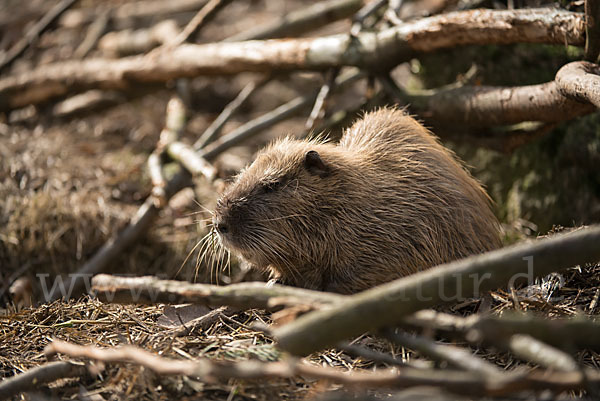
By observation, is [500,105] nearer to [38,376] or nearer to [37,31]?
[38,376]

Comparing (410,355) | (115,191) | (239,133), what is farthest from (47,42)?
(410,355)

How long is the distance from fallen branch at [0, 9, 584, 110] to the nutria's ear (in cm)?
134

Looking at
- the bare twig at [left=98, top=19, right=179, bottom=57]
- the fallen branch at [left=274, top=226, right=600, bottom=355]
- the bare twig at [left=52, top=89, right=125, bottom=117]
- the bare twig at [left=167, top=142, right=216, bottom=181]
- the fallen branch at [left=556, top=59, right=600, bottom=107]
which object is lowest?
the bare twig at [left=167, top=142, right=216, bottom=181]

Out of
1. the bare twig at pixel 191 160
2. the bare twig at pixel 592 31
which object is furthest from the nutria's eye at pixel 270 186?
the bare twig at pixel 592 31

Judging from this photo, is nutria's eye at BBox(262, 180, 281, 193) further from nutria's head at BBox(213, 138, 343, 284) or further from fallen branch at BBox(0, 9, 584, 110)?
fallen branch at BBox(0, 9, 584, 110)

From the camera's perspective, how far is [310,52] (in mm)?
4508

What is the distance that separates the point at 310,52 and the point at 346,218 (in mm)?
1844

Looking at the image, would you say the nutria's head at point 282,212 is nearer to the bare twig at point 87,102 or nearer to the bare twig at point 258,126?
the bare twig at point 258,126

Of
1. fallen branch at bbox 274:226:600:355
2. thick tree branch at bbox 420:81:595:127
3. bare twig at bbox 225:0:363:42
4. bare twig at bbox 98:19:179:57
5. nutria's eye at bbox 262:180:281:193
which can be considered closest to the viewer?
fallen branch at bbox 274:226:600:355

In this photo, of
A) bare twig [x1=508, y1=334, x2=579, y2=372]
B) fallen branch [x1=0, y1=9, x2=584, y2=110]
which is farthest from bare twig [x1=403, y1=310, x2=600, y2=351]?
fallen branch [x1=0, y1=9, x2=584, y2=110]

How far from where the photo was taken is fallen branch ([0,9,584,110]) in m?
3.44

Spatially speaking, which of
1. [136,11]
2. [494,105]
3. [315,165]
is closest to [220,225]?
[315,165]

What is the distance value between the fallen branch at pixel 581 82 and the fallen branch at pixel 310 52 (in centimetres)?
18

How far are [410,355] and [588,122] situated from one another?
2545 mm
